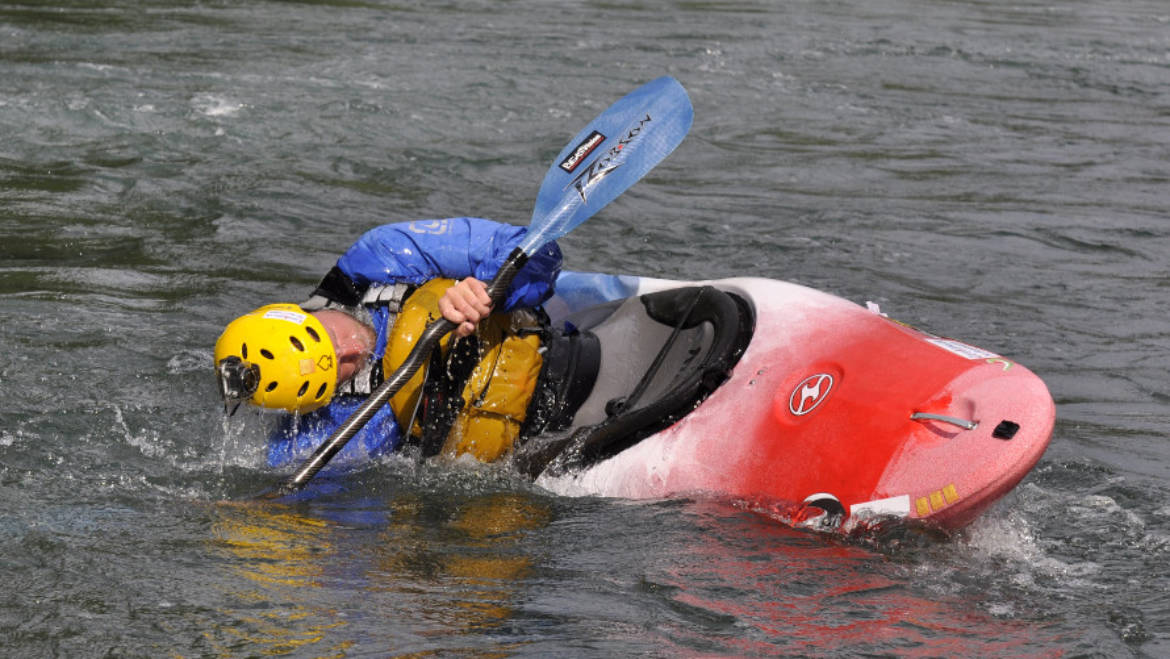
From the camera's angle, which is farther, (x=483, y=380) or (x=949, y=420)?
(x=483, y=380)

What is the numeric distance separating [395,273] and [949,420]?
5.45ft

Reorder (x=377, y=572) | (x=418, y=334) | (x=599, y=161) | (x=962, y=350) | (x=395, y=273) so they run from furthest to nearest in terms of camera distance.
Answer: (x=599, y=161), (x=395, y=273), (x=418, y=334), (x=962, y=350), (x=377, y=572)

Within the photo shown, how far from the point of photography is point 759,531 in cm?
383

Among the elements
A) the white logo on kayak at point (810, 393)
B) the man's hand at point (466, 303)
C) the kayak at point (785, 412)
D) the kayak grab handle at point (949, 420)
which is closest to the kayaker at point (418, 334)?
the man's hand at point (466, 303)

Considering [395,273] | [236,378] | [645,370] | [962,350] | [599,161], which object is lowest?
[236,378]

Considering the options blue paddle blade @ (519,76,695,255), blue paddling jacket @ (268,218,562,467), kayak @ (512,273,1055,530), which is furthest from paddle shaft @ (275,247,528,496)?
blue paddle blade @ (519,76,695,255)

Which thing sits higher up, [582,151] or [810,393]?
[582,151]

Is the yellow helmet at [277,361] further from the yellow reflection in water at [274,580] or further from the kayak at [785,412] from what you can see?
the kayak at [785,412]

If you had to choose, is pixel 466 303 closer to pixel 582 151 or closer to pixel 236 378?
pixel 236 378

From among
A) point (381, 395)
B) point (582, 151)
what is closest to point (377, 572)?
point (381, 395)

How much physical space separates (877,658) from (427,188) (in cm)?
518

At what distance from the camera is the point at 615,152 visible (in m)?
4.82

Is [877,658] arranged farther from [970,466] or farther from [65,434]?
[65,434]

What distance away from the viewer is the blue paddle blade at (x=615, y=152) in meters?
4.67
